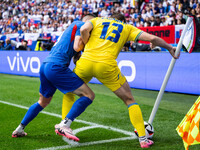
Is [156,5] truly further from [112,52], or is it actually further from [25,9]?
[25,9]

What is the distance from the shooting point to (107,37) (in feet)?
13.2

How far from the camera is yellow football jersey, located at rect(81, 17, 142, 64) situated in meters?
4.02

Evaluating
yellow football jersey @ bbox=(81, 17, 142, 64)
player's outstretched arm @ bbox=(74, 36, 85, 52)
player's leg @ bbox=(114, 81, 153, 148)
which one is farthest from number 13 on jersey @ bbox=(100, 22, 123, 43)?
player's leg @ bbox=(114, 81, 153, 148)

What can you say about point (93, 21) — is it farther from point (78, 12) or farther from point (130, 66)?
point (78, 12)

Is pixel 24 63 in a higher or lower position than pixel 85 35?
lower

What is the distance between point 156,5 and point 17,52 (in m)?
7.72

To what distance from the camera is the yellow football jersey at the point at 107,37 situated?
4.02m

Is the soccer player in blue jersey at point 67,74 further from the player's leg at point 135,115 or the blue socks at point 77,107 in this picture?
the player's leg at point 135,115

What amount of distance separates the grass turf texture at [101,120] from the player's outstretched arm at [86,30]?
4.87ft

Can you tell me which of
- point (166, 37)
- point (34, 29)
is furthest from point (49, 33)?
point (166, 37)

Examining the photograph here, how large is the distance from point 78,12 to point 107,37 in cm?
1813

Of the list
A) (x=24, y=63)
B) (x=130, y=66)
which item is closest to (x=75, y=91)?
(x=130, y=66)

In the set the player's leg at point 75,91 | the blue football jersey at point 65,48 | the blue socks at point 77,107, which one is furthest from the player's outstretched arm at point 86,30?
the blue socks at point 77,107

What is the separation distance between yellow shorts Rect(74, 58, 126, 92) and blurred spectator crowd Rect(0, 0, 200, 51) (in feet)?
20.3
